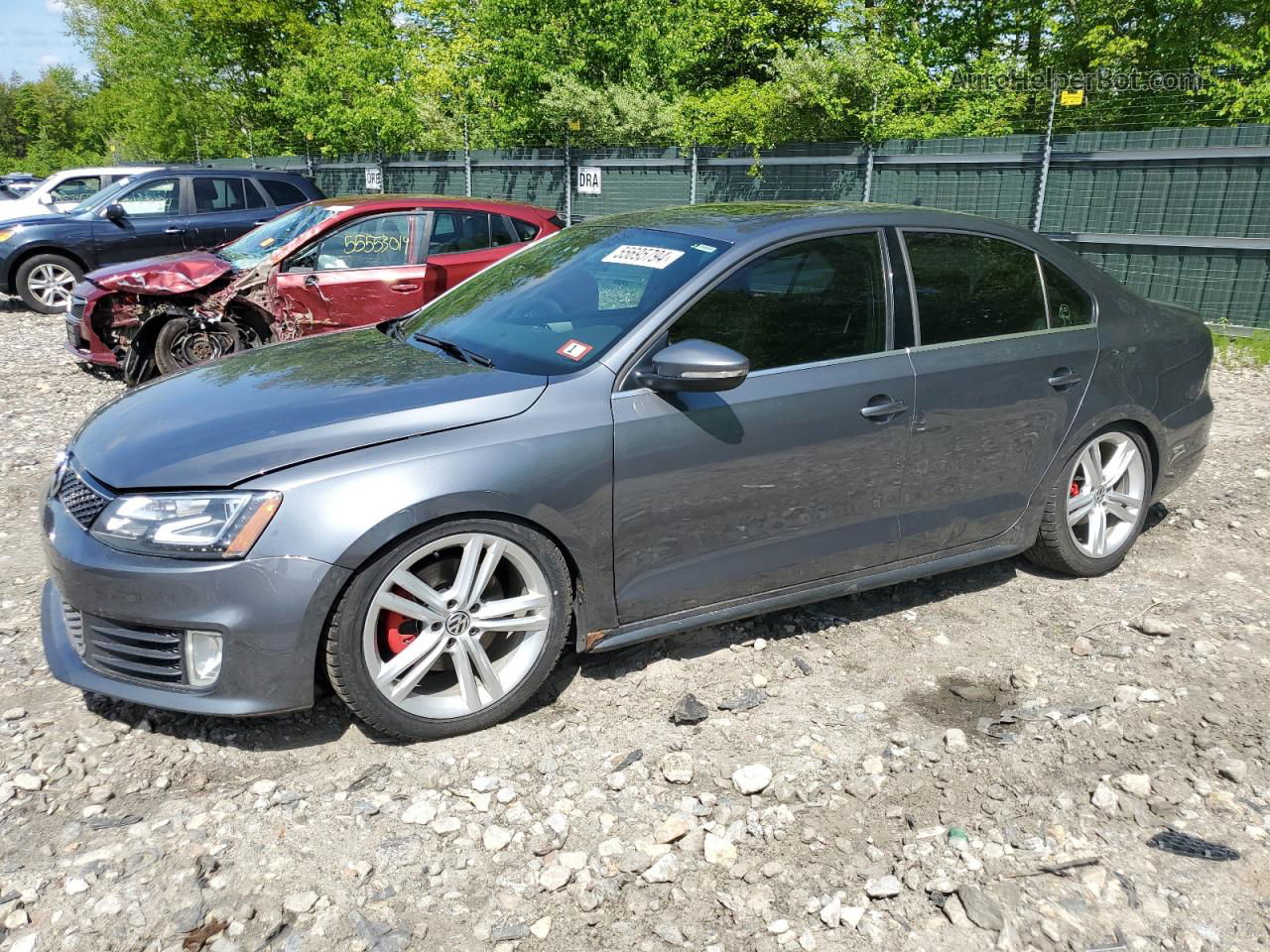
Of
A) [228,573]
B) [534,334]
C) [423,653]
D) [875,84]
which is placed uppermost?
[875,84]

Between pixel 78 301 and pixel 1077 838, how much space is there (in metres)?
8.26

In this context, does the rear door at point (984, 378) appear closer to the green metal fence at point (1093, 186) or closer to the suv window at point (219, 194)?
the green metal fence at point (1093, 186)

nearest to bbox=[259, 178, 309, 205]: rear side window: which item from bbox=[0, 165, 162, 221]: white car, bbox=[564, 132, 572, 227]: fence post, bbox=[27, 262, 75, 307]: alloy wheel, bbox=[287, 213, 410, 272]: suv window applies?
bbox=[27, 262, 75, 307]: alloy wheel

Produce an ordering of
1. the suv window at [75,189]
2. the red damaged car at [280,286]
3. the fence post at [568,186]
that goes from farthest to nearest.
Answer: the fence post at [568,186], the suv window at [75,189], the red damaged car at [280,286]

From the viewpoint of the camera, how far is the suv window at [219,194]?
12.4m

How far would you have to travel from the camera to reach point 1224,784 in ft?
9.88

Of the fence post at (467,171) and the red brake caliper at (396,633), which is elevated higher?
the fence post at (467,171)

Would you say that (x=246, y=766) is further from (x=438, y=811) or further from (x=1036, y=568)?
(x=1036, y=568)

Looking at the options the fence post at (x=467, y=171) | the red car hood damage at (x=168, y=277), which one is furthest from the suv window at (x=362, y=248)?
the fence post at (x=467, y=171)

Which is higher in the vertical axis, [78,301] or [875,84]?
[875,84]

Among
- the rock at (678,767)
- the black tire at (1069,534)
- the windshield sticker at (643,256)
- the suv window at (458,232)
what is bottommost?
the rock at (678,767)

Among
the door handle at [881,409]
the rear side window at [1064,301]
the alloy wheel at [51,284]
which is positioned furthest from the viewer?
the alloy wheel at [51,284]

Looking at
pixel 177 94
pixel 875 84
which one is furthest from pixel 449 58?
pixel 875 84

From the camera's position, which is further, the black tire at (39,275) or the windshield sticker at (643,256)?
the black tire at (39,275)
